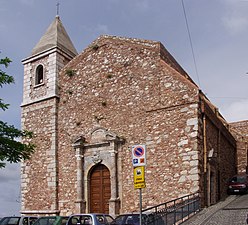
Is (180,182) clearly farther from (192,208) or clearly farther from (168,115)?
(168,115)

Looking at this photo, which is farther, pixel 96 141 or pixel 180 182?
pixel 96 141

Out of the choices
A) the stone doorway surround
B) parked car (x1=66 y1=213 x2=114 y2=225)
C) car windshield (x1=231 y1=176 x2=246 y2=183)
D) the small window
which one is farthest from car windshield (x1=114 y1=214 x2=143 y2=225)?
the small window

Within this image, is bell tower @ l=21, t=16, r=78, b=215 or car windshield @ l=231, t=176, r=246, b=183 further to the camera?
car windshield @ l=231, t=176, r=246, b=183

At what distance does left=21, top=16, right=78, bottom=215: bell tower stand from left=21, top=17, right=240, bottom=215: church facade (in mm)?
57

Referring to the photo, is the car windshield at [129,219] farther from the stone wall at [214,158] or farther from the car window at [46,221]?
the stone wall at [214,158]

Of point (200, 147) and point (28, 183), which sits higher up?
point (200, 147)

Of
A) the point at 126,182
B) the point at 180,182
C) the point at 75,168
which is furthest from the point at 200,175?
the point at 75,168

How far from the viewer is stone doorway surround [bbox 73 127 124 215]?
18.6 meters

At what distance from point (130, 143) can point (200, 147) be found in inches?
136

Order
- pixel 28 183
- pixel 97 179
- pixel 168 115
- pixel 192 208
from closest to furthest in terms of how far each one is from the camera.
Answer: pixel 192 208, pixel 168 115, pixel 97 179, pixel 28 183

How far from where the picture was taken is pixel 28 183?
2153 centimetres

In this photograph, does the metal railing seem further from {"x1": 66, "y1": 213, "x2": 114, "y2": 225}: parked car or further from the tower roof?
the tower roof

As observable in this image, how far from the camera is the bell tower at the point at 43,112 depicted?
20.8m

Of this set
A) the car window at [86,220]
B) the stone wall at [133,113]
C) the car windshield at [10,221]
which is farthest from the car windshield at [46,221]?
the stone wall at [133,113]
